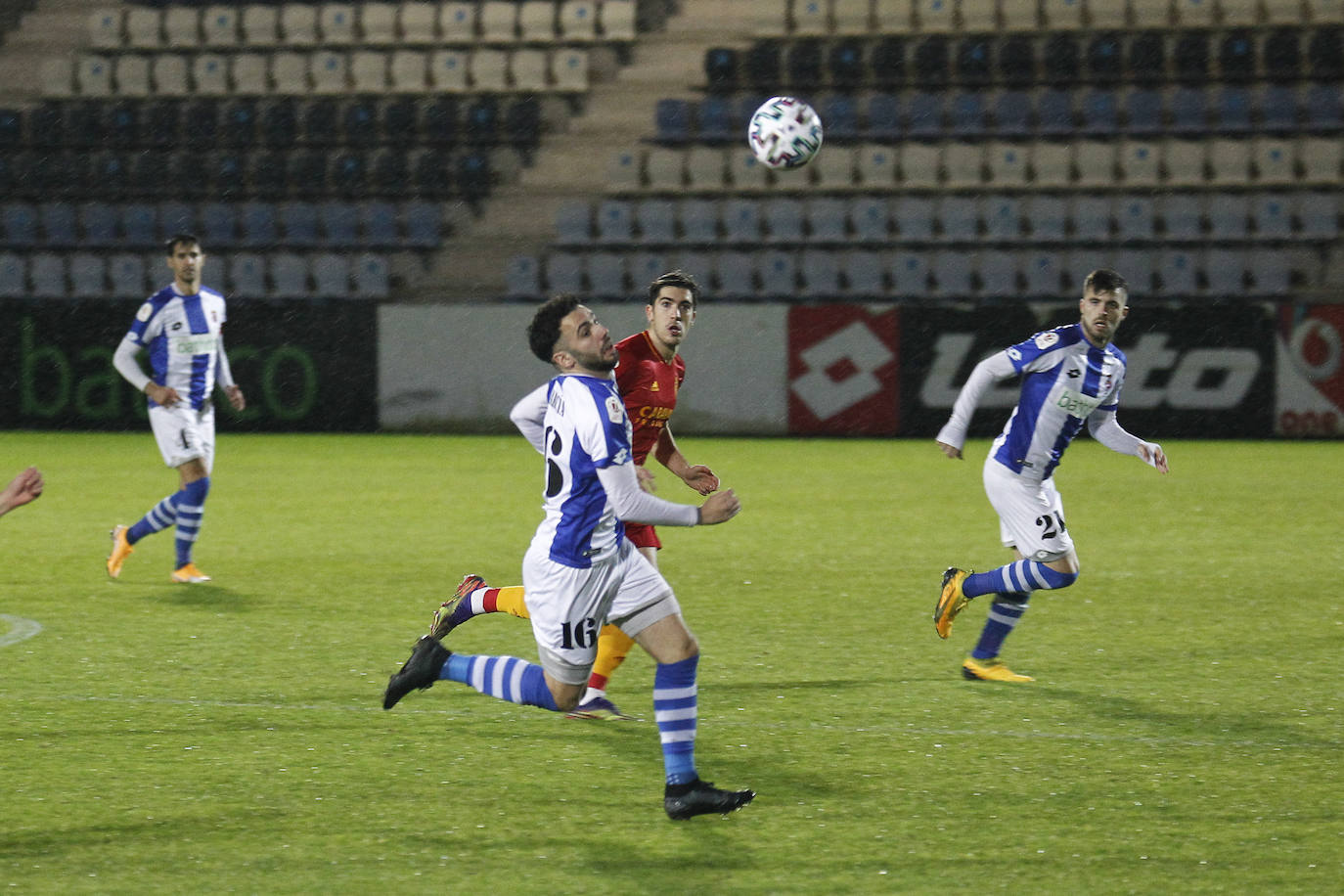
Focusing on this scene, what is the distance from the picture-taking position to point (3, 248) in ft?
89.0

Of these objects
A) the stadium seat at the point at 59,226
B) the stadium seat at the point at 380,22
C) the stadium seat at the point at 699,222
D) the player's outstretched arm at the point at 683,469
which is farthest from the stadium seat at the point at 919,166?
the player's outstretched arm at the point at 683,469

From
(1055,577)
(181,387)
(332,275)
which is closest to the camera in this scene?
(1055,577)

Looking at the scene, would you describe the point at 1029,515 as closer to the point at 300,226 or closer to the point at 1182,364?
the point at 1182,364

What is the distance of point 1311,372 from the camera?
67.6 feet

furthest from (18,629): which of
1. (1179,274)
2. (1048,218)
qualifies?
(1048,218)

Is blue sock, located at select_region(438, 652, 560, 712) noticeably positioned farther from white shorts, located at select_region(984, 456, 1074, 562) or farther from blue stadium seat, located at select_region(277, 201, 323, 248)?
blue stadium seat, located at select_region(277, 201, 323, 248)

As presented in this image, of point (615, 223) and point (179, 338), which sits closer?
point (179, 338)

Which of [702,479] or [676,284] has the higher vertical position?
[676,284]

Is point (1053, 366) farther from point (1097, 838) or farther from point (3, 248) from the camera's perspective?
point (3, 248)

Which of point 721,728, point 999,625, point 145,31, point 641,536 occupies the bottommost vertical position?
point 721,728

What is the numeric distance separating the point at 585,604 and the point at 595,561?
0.44 feet

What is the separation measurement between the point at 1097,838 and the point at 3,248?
25.8m

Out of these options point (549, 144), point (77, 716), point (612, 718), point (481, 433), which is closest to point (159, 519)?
point (77, 716)

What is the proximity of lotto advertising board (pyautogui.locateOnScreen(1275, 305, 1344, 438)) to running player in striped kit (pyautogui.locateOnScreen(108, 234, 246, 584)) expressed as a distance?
14.4 metres
